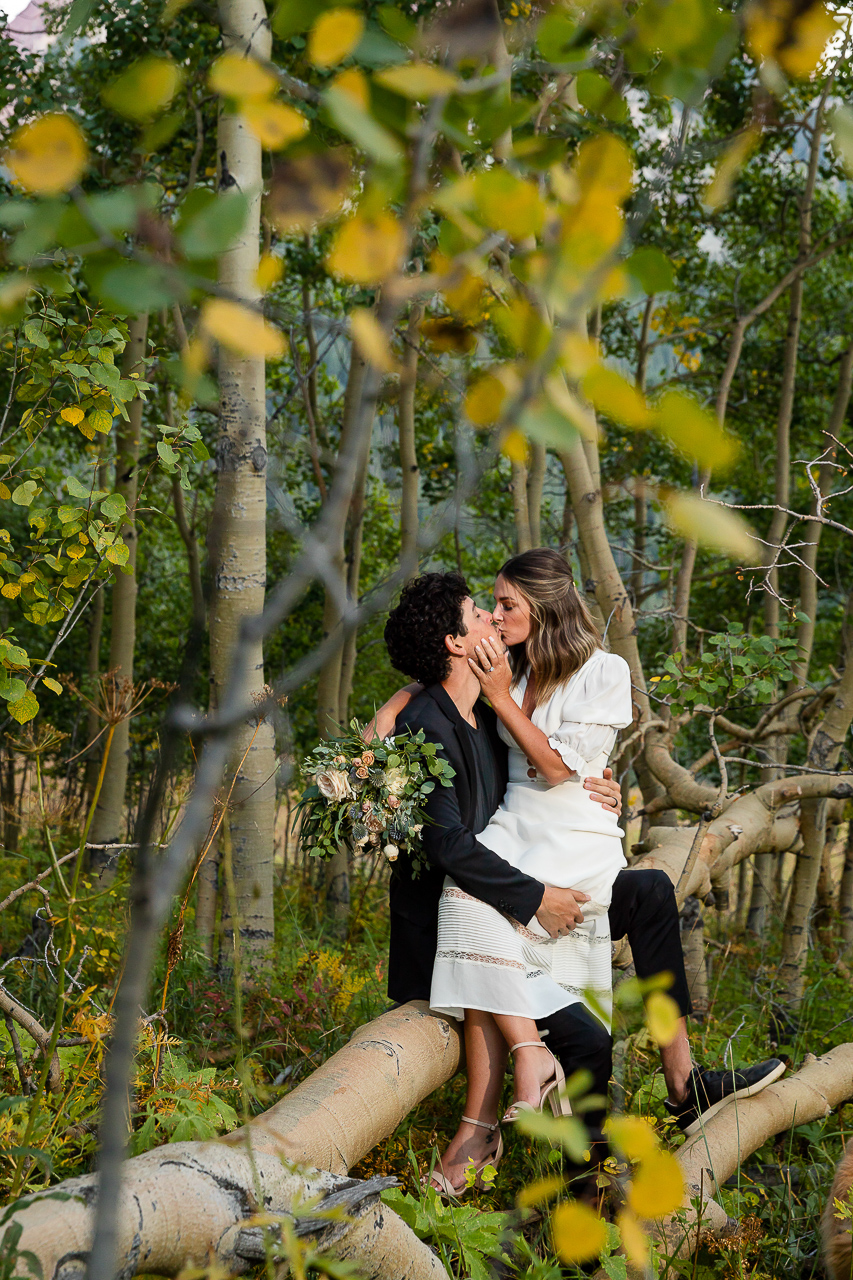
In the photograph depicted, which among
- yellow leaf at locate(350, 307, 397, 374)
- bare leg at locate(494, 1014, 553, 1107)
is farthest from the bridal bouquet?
yellow leaf at locate(350, 307, 397, 374)

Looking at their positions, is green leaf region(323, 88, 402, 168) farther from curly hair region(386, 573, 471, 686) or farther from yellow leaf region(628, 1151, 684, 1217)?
curly hair region(386, 573, 471, 686)

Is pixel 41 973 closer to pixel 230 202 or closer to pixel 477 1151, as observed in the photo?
pixel 477 1151

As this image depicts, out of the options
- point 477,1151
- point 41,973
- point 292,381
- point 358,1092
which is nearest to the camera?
point 358,1092

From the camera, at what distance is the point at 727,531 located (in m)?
0.57

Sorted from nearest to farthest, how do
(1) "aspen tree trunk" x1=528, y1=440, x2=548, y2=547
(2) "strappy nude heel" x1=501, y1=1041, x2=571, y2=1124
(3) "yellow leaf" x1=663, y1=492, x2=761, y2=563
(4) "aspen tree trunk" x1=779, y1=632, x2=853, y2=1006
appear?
(3) "yellow leaf" x1=663, y1=492, x2=761, y2=563 < (2) "strappy nude heel" x1=501, y1=1041, x2=571, y2=1124 < (4) "aspen tree trunk" x1=779, y1=632, x2=853, y2=1006 < (1) "aspen tree trunk" x1=528, y1=440, x2=548, y2=547

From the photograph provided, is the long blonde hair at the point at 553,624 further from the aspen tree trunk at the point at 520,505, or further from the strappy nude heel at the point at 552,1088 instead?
the aspen tree trunk at the point at 520,505

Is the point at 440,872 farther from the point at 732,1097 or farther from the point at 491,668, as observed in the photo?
the point at 732,1097

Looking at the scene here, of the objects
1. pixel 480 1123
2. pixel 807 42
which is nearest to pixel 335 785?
pixel 480 1123

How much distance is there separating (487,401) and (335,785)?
2180mm

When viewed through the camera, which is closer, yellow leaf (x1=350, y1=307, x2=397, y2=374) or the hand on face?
yellow leaf (x1=350, y1=307, x2=397, y2=374)

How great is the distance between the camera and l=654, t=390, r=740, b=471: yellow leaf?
1.91 feet

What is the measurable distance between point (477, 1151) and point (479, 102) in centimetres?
256

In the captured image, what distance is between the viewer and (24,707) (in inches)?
101

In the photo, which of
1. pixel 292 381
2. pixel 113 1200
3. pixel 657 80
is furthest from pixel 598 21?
pixel 292 381
